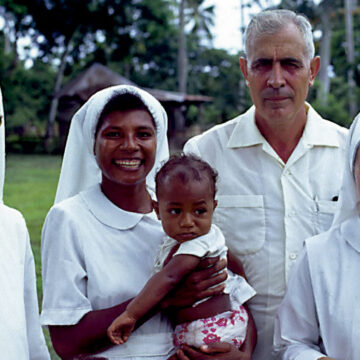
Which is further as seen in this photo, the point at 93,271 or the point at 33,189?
the point at 33,189

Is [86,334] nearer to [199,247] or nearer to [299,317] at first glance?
[199,247]

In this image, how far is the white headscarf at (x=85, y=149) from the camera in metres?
2.71

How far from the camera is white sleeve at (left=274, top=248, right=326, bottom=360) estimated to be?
247 centimetres

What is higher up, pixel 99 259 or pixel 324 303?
pixel 99 259

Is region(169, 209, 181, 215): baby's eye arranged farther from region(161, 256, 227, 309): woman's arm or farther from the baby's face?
region(161, 256, 227, 309): woman's arm

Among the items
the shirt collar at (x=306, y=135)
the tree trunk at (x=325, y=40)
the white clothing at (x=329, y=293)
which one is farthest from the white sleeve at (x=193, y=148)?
the tree trunk at (x=325, y=40)

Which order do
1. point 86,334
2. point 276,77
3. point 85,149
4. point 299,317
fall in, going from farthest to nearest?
point 276,77
point 85,149
point 299,317
point 86,334

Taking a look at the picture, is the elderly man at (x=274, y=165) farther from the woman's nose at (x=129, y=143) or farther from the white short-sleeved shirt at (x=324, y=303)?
the woman's nose at (x=129, y=143)

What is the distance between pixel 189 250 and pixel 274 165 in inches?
38.2

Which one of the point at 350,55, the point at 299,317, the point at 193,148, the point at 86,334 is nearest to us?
the point at 86,334

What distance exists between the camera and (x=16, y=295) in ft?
7.43

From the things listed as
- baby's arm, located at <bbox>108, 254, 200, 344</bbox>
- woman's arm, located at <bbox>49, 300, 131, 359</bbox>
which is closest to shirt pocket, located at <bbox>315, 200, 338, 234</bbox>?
baby's arm, located at <bbox>108, 254, 200, 344</bbox>

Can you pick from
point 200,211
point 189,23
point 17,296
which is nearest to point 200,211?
point 200,211

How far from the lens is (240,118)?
3.34 meters
